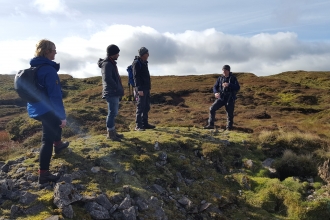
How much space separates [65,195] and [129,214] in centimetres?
133

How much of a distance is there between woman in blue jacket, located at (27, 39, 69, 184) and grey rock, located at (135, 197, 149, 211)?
1.93 meters

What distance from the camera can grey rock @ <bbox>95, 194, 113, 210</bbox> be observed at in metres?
6.19

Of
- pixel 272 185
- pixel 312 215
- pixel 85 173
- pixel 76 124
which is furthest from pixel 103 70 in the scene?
pixel 76 124

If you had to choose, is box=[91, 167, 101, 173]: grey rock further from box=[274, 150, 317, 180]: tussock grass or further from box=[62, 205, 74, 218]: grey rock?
box=[274, 150, 317, 180]: tussock grass

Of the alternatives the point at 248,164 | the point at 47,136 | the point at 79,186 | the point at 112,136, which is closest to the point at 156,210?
the point at 79,186

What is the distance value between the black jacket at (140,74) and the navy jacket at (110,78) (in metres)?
1.85

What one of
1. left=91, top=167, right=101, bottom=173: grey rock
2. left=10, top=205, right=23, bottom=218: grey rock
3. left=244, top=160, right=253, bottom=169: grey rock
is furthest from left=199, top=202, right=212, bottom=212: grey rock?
left=10, top=205, right=23, bottom=218: grey rock

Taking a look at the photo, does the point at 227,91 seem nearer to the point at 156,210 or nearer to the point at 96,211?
the point at 156,210

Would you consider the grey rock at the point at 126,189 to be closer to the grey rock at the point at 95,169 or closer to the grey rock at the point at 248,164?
the grey rock at the point at 95,169

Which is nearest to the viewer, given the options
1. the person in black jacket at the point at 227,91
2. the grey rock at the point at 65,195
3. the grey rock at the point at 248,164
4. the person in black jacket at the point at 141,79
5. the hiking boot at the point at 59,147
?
the grey rock at the point at 65,195

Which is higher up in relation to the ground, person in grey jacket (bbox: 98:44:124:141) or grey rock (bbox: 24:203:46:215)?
person in grey jacket (bbox: 98:44:124:141)

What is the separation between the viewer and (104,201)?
246 inches

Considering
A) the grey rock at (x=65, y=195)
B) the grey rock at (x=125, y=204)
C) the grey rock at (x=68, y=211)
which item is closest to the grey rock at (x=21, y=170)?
the grey rock at (x=65, y=195)

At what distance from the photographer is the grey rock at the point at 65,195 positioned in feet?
19.1
